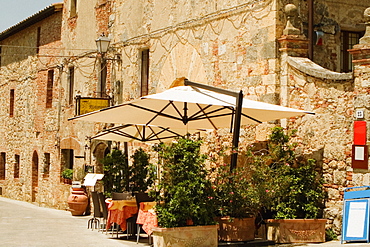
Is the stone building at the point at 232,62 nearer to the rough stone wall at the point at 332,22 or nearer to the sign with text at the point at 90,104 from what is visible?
the rough stone wall at the point at 332,22

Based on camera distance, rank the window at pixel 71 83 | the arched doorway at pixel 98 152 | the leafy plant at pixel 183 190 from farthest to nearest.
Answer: the window at pixel 71 83 < the arched doorway at pixel 98 152 < the leafy plant at pixel 183 190

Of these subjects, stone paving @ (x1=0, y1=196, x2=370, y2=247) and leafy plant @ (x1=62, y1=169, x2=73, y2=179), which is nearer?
stone paving @ (x1=0, y1=196, x2=370, y2=247)

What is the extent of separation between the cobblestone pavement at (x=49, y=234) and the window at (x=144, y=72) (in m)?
3.70

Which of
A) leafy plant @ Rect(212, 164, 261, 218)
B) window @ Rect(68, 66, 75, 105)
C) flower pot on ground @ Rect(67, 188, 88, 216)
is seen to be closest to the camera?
leafy plant @ Rect(212, 164, 261, 218)

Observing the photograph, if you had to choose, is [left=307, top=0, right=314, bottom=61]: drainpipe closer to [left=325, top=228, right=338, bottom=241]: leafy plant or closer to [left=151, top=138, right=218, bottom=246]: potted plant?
[left=325, top=228, right=338, bottom=241]: leafy plant

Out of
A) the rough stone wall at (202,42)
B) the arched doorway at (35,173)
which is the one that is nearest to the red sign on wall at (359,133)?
the rough stone wall at (202,42)

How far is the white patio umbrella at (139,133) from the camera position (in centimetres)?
1251

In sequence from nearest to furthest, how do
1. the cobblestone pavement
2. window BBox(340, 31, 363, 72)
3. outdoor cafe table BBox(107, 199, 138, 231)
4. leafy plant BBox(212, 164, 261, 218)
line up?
leafy plant BBox(212, 164, 261, 218)
the cobblestone pavement
outdoor cafe table BBox(107, 199, 138, 231)
window BBox(340, 31, 363, 72)

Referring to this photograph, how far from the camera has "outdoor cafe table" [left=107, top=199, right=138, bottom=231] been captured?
36.3ft

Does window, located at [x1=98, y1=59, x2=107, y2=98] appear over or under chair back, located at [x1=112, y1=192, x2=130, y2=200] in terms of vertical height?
over

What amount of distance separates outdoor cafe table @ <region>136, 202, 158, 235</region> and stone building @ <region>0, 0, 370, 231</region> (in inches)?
104

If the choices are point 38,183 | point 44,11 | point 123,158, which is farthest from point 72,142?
point 123,158

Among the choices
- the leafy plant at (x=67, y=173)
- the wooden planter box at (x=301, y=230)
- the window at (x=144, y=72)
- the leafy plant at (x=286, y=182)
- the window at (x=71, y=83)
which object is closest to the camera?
the wooden planter box at (x=301, y=230)

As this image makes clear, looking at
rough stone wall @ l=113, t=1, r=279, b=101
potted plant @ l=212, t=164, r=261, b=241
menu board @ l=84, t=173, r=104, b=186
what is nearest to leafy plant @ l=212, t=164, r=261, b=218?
potted plant @ l=212, t=164, r=261, b=241
